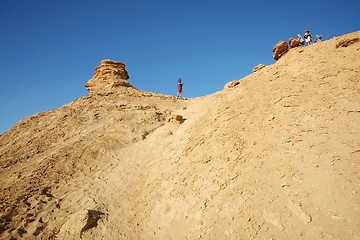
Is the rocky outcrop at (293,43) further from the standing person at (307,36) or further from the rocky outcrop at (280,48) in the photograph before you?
the standing person at (307,36)

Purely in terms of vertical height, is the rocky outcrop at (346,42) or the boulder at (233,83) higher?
the boulder at (233,83)

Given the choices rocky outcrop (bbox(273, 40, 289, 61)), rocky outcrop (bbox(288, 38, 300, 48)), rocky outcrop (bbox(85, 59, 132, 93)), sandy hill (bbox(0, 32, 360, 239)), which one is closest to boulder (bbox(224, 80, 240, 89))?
sandy hill (bbox(0, 32, 360, 239))

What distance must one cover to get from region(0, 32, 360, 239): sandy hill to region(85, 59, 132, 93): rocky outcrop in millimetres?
8129

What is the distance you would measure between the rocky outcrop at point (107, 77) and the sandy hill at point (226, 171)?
813 cm

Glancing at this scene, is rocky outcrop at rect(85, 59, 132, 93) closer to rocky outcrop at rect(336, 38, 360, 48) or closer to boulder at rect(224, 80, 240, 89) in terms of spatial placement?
boulder at rect(224, 80, 240, 89)

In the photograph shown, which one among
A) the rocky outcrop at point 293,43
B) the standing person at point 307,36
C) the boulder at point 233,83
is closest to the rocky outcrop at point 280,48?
the rocky outcrop at point 293,43

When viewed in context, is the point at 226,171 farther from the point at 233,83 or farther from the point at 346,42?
the point at 346,42

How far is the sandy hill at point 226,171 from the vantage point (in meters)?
4.16

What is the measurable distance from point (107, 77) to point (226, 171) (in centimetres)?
1518

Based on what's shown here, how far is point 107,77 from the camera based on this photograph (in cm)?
1748

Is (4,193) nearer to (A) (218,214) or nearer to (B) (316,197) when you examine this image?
(A) (218,214)

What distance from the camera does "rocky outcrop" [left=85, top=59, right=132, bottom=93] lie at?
17.3m

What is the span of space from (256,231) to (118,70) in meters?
17.6

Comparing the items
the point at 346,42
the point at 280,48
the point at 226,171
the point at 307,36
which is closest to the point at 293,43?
the point at 280,48
